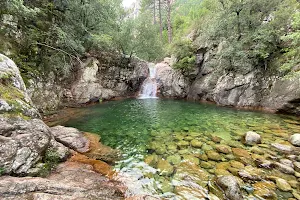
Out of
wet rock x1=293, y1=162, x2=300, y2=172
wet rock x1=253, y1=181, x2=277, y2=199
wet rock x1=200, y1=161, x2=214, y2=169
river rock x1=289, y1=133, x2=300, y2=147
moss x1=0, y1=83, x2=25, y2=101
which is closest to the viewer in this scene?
wet rock x1=253, y1=181, x2=277, y2=199

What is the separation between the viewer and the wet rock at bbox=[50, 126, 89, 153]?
7.03 m

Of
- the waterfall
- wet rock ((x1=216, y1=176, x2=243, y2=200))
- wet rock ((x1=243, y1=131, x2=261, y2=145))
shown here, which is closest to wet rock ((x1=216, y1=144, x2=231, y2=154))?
wet rock ((x1=243, y1=131, x2=261, y2=145))

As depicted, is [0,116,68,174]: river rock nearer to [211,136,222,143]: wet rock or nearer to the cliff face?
[211,136,222,143]: wet rock

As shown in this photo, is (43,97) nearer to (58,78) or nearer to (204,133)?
(58,78)

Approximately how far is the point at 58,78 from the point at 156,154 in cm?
1280

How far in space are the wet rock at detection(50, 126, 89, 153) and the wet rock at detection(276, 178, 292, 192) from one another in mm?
6614

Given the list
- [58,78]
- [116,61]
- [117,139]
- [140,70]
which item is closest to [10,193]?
[117,139]

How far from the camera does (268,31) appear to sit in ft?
42.8

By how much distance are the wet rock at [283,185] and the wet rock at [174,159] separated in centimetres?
292

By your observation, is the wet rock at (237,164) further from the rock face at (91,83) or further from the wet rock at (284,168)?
the rock face at (91,83)

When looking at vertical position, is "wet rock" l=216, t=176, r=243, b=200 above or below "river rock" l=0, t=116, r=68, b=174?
below

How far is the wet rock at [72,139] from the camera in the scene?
703cm

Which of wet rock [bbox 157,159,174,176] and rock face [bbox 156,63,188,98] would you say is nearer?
wet rock [bbox 157,159,174,176]

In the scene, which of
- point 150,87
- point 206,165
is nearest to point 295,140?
point 206,165
